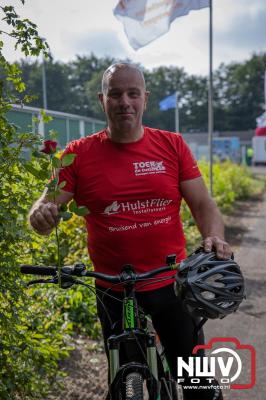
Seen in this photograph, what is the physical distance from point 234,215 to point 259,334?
8.79 meters

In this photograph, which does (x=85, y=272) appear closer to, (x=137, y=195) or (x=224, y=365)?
(x=137, y=195)

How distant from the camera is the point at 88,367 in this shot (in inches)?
167

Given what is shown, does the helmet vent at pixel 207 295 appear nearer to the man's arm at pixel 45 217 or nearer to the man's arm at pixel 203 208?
the man's arm at pixel 203 208

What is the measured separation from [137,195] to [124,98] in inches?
18.9

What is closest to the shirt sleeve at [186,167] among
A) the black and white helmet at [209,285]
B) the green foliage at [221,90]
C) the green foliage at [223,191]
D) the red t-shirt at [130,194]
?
the red t-shirt at [130,194]

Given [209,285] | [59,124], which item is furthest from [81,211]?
[59,124]

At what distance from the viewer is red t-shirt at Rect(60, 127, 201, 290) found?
2508mm

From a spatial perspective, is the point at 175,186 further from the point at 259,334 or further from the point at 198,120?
the point at 198,120

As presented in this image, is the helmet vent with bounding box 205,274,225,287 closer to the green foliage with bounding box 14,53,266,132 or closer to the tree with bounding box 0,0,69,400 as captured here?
the tree with bounding box 0,0,69,400

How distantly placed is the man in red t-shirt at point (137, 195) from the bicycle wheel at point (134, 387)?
1.27ft

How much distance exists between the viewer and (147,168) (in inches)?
99.8

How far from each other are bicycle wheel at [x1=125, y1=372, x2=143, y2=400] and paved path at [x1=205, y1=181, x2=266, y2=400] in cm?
198

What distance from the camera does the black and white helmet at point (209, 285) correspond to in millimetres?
1955

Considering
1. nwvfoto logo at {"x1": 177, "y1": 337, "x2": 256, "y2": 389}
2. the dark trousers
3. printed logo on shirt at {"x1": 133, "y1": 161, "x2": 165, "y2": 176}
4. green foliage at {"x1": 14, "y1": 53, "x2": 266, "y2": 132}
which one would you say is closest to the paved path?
nwvfoto logo at {"x1": 177, "y1": 337, "x2": 256, "y2": 389}
